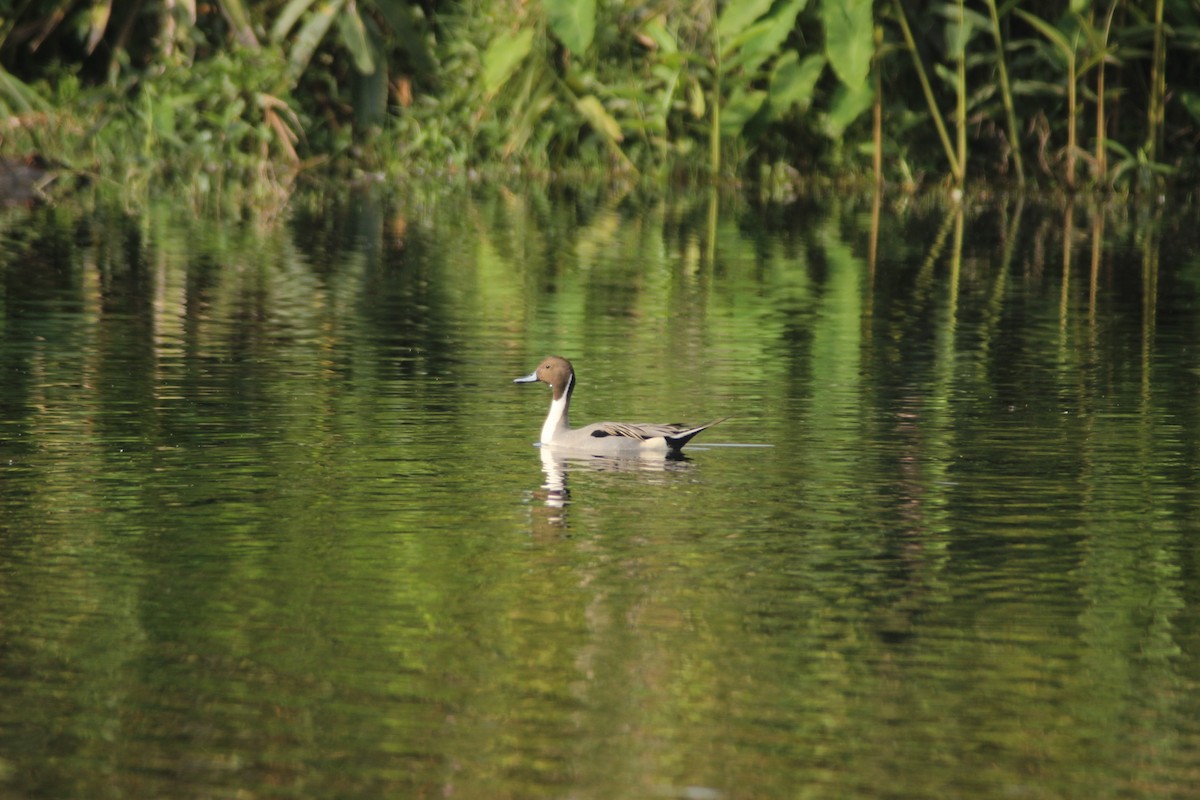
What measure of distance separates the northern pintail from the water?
0.46 feet

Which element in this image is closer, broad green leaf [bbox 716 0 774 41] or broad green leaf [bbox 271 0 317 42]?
broad green leaf [bbox 716 0 774 41]

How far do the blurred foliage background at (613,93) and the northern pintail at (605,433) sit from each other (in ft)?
51.7

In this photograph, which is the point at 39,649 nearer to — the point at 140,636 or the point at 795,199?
the point at 140,636

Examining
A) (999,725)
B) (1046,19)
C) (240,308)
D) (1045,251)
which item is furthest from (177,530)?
(1046,19)

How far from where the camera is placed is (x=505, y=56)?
88.4 ft

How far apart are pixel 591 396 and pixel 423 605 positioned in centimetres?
470

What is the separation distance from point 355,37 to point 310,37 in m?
0.52

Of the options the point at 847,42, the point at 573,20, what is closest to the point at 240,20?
the point at 573,20

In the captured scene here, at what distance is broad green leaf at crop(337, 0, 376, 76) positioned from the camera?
26.5 meters

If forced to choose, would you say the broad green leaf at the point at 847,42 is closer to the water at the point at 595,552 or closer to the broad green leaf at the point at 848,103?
the broad green leaf at the point at 848,103

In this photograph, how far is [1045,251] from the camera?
2036 cm

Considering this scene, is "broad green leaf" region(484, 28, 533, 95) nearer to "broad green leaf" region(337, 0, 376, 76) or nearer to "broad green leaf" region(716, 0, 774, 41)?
"broad green leaf" region(337, 0, 376, 76)

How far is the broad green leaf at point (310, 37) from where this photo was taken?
86.8 feet

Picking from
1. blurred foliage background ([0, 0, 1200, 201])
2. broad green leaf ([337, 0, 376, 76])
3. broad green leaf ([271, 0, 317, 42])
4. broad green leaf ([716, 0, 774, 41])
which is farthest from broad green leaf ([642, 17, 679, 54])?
broad green leaf ([271, 0, 317, 42])
